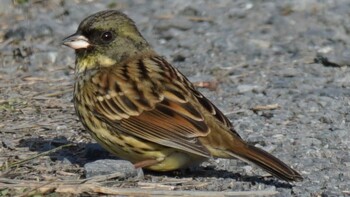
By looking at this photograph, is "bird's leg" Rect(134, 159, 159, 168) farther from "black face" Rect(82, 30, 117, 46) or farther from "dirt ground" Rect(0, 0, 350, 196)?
"black face" Rect(82, 30, 117, 46)

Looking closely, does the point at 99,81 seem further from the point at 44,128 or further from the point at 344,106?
the point at 344,106

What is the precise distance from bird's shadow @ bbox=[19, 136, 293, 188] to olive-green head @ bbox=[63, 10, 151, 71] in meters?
0.52

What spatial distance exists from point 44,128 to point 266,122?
152 cm

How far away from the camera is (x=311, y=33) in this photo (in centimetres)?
988

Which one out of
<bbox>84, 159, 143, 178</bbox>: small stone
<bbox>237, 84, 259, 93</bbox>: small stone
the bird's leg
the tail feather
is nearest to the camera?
the tail feather

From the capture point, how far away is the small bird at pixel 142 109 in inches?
237

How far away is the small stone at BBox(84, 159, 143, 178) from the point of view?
596cm

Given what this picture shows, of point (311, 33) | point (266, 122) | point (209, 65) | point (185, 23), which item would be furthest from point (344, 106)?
point (185, 23)

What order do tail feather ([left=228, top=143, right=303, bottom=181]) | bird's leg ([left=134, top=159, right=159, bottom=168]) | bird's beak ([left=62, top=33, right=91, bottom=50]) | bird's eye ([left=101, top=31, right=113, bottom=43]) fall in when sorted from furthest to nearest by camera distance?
1. bird's eye ([left=101, top=31, right=113, bottom=43])
2. bird's beak ([left=62, top=33, right=91, bottom=50])
3. bird's leg ([left=134, top=159, right=159, bottom=168])
4. tail feather ([left=228, top=143, right=303, bottom=181])

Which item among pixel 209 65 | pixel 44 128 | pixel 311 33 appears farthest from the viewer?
pixel 311 33

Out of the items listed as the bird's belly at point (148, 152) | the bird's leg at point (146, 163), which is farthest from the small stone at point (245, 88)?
the bird's leg at point (146, 163)

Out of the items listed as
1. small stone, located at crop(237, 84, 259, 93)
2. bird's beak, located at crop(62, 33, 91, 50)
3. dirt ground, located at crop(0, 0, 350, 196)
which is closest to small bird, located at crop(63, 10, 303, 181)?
bird's beak, located at crop(62, 33, 91, 50)

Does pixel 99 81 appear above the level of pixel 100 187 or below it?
above

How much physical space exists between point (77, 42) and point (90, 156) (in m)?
0.72
